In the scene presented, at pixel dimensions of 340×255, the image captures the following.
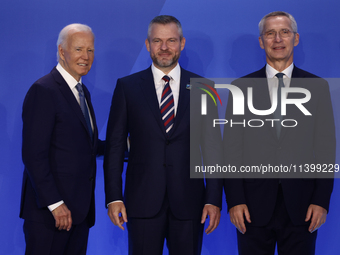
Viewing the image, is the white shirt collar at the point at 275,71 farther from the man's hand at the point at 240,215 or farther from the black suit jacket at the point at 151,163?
the man's hand at the point at 240,215

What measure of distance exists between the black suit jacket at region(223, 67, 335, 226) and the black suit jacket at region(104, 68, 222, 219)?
0.73 feet

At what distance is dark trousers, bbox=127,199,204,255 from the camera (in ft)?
7.80

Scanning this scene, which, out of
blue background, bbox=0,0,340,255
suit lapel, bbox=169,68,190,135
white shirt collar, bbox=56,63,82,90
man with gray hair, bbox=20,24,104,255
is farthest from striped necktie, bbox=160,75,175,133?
blue background, bbox=0,0,340,255

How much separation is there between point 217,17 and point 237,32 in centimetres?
22

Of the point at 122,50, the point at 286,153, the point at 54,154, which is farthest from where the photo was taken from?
the point at 122,50

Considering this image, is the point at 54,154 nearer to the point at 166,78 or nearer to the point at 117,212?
the point at 117,212

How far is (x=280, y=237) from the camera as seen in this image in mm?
2508

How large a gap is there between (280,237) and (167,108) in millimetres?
1105

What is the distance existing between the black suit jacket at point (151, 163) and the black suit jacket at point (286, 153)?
0.73 ft

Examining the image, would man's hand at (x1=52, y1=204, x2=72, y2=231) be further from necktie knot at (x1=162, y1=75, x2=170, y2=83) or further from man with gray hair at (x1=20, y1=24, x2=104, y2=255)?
necktie knot at (x1=162, y1=75, x2=170, y2=83)

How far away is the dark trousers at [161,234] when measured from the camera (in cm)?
238

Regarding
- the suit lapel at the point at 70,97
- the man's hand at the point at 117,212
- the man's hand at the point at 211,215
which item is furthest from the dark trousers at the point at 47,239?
the man's hand at the point at 211,215

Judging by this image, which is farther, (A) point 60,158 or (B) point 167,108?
(B) point 167,108

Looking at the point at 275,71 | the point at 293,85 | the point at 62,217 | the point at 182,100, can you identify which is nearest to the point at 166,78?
the point at 182,100
